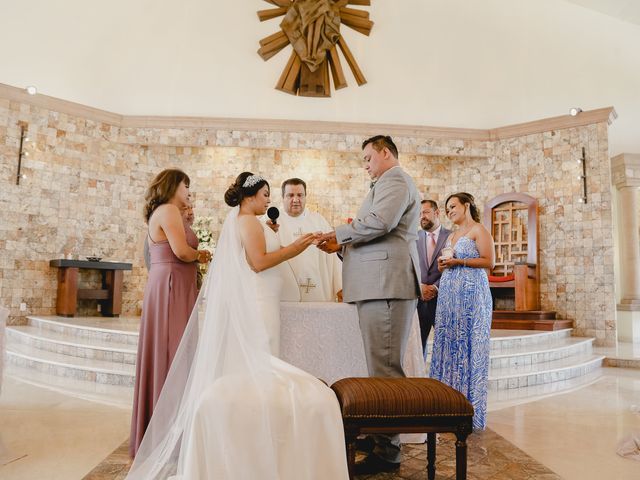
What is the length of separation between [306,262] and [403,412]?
1.70 metres

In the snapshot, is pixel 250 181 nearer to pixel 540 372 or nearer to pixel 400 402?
pixel 400 402

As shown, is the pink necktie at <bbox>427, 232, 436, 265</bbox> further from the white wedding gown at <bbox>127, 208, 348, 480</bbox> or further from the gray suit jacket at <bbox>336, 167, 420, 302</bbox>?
the white wedding gown at <bbox>127, 208, 348, 480</bbox>

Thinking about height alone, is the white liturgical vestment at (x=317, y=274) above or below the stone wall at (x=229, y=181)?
below

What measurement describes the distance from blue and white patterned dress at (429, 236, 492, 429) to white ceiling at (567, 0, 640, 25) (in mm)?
7415

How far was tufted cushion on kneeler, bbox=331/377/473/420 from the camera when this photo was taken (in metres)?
2.25

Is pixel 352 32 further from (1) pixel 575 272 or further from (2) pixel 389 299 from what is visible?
(2) pixel 389 299

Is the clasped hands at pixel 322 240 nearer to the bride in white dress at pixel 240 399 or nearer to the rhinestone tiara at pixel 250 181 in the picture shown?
the bride in white dress at pixel 240 399

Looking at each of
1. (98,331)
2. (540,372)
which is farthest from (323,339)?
(98,331)

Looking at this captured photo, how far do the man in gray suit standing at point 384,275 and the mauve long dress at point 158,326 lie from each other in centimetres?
90

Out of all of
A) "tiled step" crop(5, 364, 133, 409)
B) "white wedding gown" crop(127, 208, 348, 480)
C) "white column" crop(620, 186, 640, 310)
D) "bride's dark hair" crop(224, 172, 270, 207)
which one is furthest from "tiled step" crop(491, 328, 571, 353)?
"white wedding gown" crop(127, 208, 348, 480)

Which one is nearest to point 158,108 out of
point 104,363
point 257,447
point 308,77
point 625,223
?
point 308,77

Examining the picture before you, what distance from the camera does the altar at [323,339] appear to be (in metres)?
3.19

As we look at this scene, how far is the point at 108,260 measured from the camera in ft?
29.4

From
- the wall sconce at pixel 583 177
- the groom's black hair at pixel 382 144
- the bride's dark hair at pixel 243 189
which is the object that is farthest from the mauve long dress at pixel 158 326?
the wall sconce at pixel 583 177
